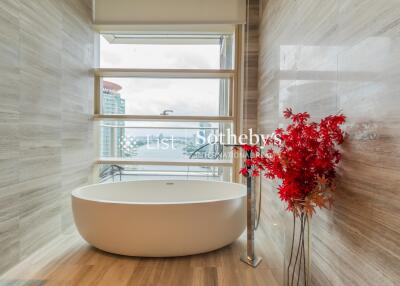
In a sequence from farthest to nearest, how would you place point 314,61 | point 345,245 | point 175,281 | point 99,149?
1. point 99,149
2. point 175,281
3. point 314,61
4. point 345,245

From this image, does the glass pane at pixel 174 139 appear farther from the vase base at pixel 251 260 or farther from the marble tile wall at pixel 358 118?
the marble tile wall at pixel 358 118

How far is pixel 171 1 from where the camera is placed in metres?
2.94

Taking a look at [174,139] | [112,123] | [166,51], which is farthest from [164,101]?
[112,123]

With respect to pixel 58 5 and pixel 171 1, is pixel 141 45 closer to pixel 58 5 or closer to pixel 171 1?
pixel 171 1

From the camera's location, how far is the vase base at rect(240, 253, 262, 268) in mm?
1879

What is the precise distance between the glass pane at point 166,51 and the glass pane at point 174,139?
29.3 inches

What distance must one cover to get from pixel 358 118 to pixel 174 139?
248cm

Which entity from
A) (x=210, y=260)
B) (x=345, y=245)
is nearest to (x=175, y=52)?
(x=210, y=260)

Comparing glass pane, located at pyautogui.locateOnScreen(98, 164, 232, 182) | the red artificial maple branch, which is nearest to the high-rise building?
glass pane, located at pyautogui.locateOnScreen(98, 164, 232, 182)

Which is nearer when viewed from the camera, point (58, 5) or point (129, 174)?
point (58, 5)

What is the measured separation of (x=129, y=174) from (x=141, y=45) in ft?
5.49

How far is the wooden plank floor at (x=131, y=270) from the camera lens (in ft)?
5.44

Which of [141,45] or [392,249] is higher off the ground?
[141,45]

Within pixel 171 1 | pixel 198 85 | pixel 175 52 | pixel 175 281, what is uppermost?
pixel 171 1
